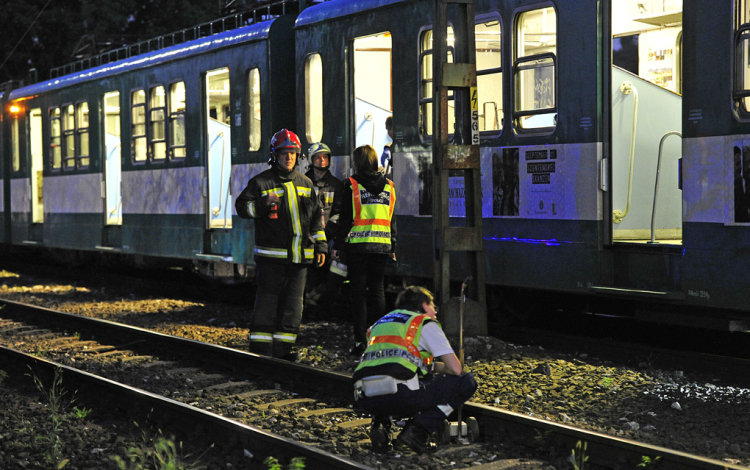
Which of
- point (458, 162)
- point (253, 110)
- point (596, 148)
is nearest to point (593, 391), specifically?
point (596, 148)

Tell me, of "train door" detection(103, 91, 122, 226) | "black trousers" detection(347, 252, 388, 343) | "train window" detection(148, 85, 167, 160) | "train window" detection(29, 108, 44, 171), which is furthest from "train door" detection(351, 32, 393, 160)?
"train window" detection(29, 108, 44, 171)

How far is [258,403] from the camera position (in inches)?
280

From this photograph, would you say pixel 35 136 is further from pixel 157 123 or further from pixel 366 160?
pixel 366 160

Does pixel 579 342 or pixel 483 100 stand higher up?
pixel 483 100

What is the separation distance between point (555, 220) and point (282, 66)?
4982mm

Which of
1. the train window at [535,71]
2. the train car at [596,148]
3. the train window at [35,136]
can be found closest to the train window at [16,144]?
the train window at [35,136]

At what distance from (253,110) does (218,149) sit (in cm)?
193

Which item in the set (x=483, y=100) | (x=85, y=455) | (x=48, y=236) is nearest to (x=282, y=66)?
(x=483, y=100)

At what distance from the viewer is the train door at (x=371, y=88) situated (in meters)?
10.9

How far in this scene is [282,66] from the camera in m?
11.9

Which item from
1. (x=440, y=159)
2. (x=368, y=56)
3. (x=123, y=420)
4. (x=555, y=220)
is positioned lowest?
(x=123, y=420)

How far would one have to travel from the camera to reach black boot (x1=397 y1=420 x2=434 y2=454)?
549 centimetres

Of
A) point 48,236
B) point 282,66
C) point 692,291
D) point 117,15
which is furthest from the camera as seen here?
point 117,15

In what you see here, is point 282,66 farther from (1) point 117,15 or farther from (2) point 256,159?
(1) point 117,15
